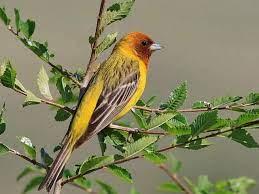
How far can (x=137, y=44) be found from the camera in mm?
7832

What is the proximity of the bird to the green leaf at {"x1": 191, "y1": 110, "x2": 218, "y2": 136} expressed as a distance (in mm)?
757

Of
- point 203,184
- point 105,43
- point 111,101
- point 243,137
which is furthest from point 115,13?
point 111,101

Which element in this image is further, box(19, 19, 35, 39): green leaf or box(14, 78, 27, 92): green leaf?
box(19, 19, 35, 39): green leaf

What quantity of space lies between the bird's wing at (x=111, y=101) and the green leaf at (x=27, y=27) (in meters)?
0.88

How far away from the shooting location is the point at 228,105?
4855 millimetres

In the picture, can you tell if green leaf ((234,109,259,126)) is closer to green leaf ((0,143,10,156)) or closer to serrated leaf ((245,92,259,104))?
serrated leaf ((245,92,259,104))

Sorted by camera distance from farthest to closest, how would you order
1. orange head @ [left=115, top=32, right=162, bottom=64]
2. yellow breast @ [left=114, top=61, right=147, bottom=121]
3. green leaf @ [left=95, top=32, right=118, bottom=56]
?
orange head @ [left=115, top=32, right=162, bottom=64]
yellow breast @ [left=114, top=61, right=147, bottom=121]
green leaf @ [left=95, top=32, right=118, bottom=56]

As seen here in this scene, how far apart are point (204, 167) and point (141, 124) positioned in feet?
83.0

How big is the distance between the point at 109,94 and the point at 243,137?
2.47m

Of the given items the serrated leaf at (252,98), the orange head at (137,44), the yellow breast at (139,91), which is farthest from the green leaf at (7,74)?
the orange head at (137,44)

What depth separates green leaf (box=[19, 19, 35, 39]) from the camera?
16.2 feet

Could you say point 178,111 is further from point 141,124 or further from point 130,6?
point 130,6

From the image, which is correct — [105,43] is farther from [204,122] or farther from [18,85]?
[204,122]

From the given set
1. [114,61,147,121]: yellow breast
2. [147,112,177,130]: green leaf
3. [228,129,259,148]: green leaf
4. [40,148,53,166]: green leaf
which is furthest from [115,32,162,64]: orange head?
[228,129,259,148]: green leaf
